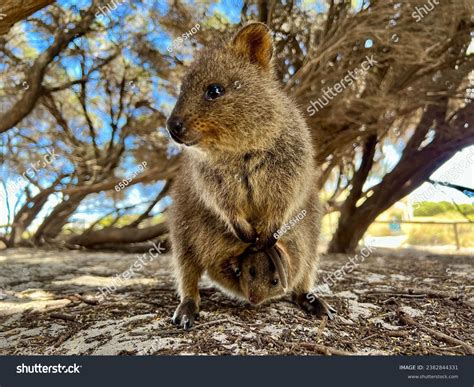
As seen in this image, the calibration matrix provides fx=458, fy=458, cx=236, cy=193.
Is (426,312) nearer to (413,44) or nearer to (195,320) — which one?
(195,320)

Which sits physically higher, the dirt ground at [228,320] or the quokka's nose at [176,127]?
the quokka's nose at [176,127]

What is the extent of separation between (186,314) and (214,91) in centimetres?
105

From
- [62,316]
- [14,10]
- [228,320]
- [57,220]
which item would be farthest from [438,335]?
[57,220]

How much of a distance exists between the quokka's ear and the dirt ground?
126 cm

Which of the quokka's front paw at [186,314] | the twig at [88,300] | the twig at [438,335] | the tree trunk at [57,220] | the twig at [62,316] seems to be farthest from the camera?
the tree trunk at [57,220]

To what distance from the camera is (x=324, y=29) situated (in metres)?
3.85

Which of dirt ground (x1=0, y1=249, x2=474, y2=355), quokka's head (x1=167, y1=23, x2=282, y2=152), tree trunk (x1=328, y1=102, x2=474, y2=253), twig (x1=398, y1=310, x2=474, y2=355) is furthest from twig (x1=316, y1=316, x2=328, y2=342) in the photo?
tree trunk (x1=328, y1=102, x2=474, y2=253)

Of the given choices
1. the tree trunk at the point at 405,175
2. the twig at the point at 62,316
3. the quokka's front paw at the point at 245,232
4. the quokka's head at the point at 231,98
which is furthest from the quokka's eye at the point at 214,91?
the tree trunk at the point at 405,175

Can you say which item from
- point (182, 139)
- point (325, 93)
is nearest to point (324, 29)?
point (325, 93)

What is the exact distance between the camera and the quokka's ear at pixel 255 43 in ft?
7.12

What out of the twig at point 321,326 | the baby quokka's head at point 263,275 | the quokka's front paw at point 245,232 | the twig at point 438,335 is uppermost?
the quokka's front paw at point 245,232

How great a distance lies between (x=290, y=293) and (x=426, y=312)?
→ 0.73 m

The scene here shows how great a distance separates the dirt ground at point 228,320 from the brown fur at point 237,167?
19 cm

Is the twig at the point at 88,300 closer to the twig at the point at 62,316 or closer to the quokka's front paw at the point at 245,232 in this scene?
the twig at the point at 62,316
